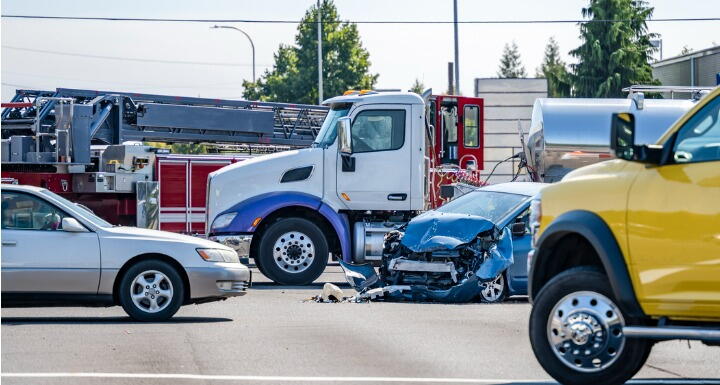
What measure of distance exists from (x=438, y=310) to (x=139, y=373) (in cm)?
553

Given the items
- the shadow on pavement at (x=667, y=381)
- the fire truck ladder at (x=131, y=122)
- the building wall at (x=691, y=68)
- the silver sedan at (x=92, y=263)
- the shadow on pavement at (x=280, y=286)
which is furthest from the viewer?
the building wall at (x=691, y=68)

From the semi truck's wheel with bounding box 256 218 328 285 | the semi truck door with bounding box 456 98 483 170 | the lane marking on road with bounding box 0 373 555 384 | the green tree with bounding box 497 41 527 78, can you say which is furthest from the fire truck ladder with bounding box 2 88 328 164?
the green tree with bounding box 497 41 527 78

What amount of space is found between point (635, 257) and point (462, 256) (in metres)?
6.76

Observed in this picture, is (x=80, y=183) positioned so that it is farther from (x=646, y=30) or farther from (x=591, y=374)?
(x=646, y=30)

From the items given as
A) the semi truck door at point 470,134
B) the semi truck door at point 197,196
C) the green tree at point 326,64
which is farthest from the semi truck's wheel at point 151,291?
the green tree at point 326,64

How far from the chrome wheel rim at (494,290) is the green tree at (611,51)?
41918 millimetres

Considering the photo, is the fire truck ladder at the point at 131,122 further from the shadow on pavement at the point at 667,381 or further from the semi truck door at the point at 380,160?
the shadow on pavement at the point at 667,381

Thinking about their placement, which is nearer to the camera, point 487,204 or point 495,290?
point 495,290

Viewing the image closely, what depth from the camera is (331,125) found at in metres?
18.9

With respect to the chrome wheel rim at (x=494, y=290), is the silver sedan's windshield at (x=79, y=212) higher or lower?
higher

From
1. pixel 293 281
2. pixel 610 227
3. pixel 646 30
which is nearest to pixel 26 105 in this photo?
pixel 293 281

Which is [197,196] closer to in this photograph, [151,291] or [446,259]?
[446,259]

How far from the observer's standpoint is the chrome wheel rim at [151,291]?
42.3 feet

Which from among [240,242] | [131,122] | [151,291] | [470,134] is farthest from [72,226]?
[470,134]
